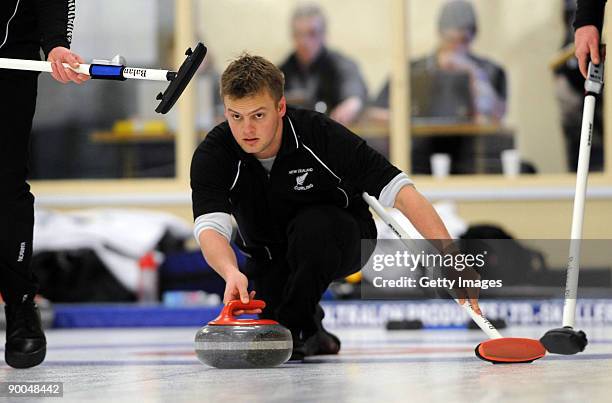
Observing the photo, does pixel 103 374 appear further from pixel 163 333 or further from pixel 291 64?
pixel 291 64

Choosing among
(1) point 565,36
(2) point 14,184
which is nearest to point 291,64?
(1) point 565,36

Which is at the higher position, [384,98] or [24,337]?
[384,98]

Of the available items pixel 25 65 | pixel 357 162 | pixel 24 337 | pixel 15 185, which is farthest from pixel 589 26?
pixel 24 337

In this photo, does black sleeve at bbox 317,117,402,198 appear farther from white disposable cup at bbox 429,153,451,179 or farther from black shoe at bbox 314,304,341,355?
white disposable cup at bbox 429,153,451,179

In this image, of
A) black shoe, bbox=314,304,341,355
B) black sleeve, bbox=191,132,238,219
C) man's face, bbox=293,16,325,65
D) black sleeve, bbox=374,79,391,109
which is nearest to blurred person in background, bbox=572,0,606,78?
black sleeve, bbox=191,132,238,219

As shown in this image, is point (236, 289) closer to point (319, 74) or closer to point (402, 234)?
point (402, 234)

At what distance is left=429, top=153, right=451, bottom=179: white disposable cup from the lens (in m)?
7.28

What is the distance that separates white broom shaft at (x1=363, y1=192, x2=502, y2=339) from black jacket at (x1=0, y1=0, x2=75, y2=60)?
95 centimetres

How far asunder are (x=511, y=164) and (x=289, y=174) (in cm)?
423

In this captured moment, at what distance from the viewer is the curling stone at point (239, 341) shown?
2.82 metres

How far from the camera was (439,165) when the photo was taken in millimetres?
7281
